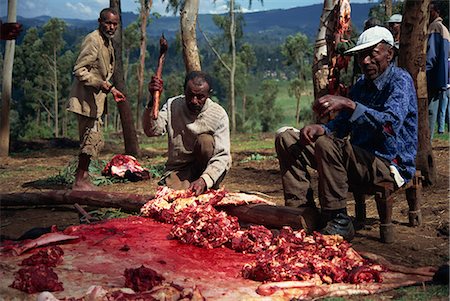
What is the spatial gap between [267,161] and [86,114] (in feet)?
14.1

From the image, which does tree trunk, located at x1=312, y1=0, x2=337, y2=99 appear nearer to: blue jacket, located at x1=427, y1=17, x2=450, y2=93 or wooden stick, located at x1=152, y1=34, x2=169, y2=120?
blue jacket, located at x1=427, y1=17, x2=450, y2=93

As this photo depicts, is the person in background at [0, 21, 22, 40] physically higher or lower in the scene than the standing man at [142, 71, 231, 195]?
higher

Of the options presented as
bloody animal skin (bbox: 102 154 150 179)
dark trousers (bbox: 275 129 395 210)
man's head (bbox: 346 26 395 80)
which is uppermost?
man's head (bbox: 346 26 395 80)

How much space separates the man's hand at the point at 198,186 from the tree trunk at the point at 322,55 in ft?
8.52

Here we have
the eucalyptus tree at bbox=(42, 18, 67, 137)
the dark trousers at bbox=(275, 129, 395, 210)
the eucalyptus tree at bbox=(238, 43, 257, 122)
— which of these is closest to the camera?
the dark trousers at bbox=(275, 129, 395, 210)

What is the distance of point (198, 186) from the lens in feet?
19.2

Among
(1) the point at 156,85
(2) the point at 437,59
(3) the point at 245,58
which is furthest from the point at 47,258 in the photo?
(3) the point at 245,58

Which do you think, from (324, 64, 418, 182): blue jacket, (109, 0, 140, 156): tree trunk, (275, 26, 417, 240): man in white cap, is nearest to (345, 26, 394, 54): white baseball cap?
(275, 26, 417, 240): man in white cap

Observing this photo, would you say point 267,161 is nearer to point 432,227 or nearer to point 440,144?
point 440,144

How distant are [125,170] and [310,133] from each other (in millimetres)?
4381

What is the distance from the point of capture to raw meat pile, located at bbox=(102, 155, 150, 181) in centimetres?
912

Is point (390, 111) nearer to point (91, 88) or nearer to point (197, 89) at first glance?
point (197, 89)

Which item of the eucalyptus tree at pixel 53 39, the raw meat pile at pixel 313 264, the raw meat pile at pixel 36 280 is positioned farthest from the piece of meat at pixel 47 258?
the eucalyptus tree at pixel 53 39

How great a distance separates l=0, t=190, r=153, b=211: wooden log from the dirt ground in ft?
0.33
